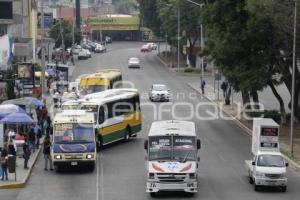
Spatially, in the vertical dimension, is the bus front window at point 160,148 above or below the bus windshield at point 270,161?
above

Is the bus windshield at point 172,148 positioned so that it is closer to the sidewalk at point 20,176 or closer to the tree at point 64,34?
the sidewalk at point 20,176

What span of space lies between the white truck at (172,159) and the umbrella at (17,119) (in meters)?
8.69

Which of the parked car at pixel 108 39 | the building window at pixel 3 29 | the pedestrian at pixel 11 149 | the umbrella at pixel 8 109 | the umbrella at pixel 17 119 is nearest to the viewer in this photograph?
the pedestrian at pixel 11 149

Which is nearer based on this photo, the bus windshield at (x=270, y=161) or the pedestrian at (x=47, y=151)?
the bus windshield at (x=270, y=161)

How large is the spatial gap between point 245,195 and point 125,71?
70.4m

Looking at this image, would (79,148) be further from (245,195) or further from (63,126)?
(245,195)

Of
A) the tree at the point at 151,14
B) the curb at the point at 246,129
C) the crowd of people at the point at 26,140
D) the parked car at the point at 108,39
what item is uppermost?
the tree at the point at 151,14

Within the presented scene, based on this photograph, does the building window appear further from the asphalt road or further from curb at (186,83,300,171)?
the asphalt road

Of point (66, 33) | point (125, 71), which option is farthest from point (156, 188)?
point (66, 33)

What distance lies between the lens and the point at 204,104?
219ft

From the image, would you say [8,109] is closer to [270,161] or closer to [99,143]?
[99,143]

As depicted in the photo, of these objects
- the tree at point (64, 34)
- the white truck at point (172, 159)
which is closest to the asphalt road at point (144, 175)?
the white truck at point (172, 159)

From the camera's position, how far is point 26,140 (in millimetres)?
39344

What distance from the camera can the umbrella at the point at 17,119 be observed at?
38000mm
